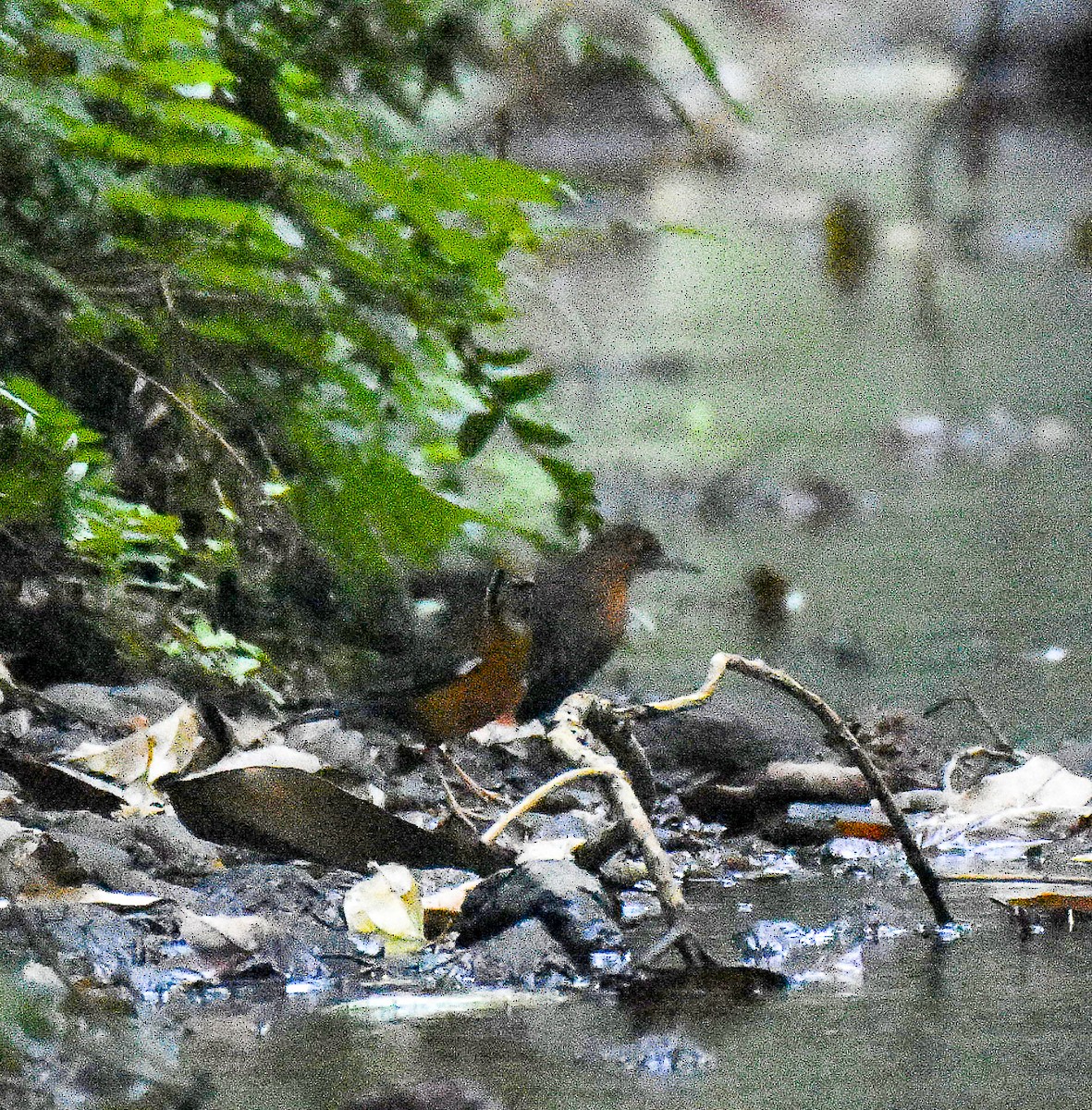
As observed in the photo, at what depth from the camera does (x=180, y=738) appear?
1910mm

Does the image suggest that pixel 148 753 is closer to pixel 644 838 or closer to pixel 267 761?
pixel 267 761

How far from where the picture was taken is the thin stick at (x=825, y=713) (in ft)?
4.35

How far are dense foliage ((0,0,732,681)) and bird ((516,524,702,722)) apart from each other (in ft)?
0.49

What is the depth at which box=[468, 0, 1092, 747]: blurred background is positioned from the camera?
2.64 meters

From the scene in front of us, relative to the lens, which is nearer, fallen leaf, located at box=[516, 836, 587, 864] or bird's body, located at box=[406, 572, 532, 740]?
fallen leaf, located at box=[516, 836, 587, 864]

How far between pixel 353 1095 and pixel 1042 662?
9.37 ft

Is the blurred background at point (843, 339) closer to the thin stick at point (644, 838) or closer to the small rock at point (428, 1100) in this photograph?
the thin stick at point (644, 838)

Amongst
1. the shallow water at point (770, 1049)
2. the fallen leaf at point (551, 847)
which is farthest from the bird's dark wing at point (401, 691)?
the shallow water at point (770, 1049)

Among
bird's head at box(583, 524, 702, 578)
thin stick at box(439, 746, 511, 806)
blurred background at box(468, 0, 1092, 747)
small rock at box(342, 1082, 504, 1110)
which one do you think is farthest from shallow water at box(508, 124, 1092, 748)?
small rock at box(342, 1082, 504, 1110)

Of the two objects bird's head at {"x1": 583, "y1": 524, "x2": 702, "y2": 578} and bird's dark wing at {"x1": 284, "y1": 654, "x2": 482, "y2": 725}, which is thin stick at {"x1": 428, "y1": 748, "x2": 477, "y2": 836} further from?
bird's head at {"x1": 583, "y1": 524, "x2": 702, "y2": 578}

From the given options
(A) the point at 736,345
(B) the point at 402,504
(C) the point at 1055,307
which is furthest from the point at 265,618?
(C) the point at 1055,307

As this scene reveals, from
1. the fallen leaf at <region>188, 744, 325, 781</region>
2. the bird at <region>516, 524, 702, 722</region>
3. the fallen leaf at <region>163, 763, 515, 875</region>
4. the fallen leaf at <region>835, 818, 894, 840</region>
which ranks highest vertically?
the bird at <region>516, 524, 702, 722</region>

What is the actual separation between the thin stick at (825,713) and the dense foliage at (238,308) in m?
0.27

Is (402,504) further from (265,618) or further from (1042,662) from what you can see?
(1042,662)
